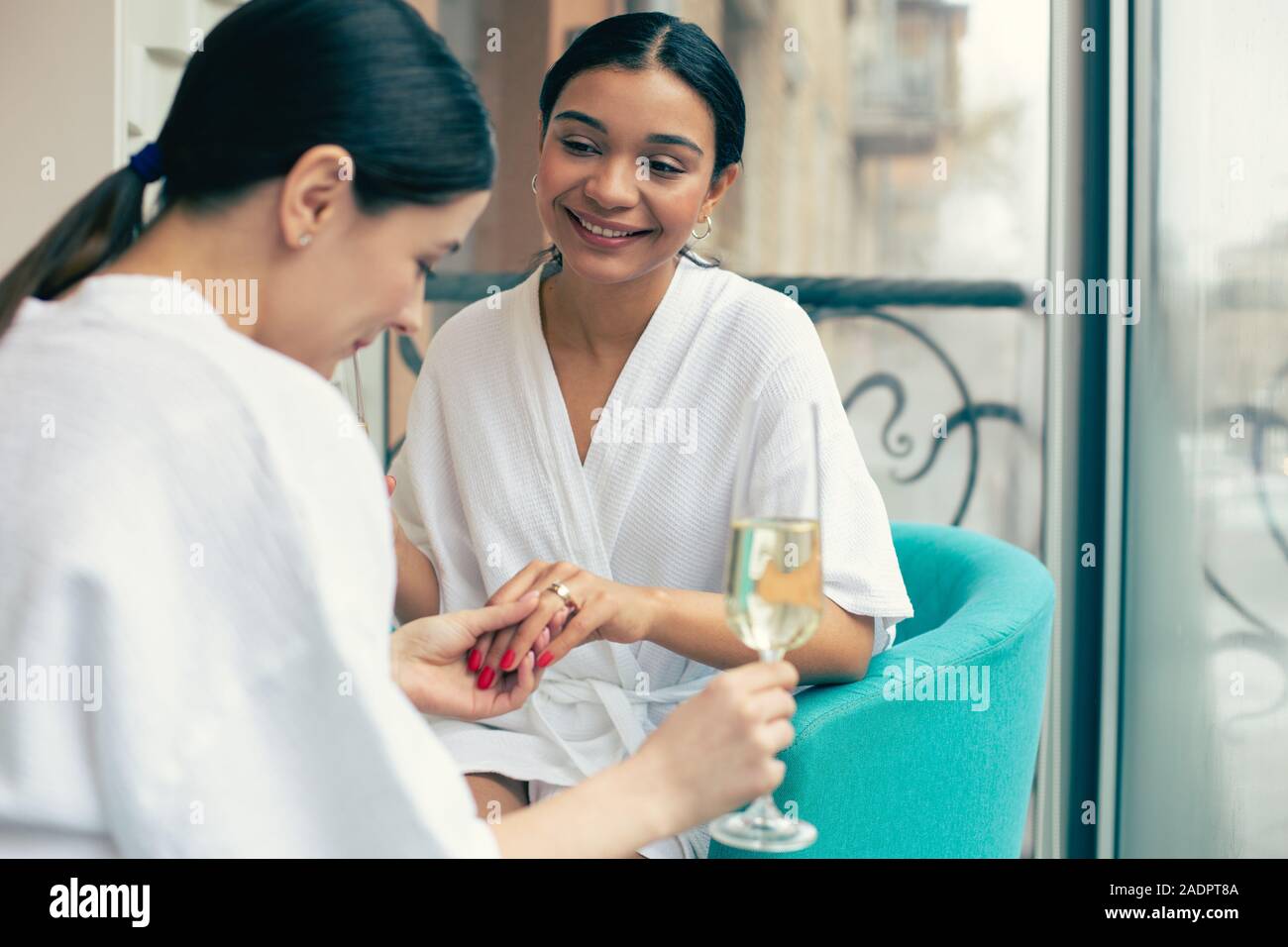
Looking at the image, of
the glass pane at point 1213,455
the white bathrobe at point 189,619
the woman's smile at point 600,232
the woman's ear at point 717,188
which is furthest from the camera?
the glass pane at point 1213,455

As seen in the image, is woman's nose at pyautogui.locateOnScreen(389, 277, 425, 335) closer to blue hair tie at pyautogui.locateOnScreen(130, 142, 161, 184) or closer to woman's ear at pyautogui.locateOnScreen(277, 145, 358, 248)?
woman's ear at pyautogui.locateOnScreen(277, 145, 358, 248)

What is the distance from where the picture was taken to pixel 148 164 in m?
1.07

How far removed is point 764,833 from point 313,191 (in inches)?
24.0

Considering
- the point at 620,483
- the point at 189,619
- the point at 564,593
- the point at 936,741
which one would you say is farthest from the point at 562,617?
the point at 189,619

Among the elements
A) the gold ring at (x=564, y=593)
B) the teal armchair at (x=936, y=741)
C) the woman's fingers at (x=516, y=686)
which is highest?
the gold ring at (x=564, y=593)

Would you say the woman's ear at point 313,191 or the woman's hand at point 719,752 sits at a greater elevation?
the woman's ear at point 313,191

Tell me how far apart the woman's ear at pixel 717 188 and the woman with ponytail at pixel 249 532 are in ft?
2.55

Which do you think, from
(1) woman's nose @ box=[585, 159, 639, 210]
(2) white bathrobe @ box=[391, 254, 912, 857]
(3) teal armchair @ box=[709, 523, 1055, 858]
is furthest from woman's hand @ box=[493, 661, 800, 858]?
(1) woman's nose @ box=[585, 159, 639, 210]

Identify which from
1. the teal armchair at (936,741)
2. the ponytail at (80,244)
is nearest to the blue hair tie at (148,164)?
the ponytail at (80,244)

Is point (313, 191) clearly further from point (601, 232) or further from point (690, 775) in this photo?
point (601, 232)

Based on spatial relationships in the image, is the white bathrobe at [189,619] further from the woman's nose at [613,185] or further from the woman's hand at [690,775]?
the woman's nose at [613,185]

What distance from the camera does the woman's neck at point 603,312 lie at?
1756 mm
